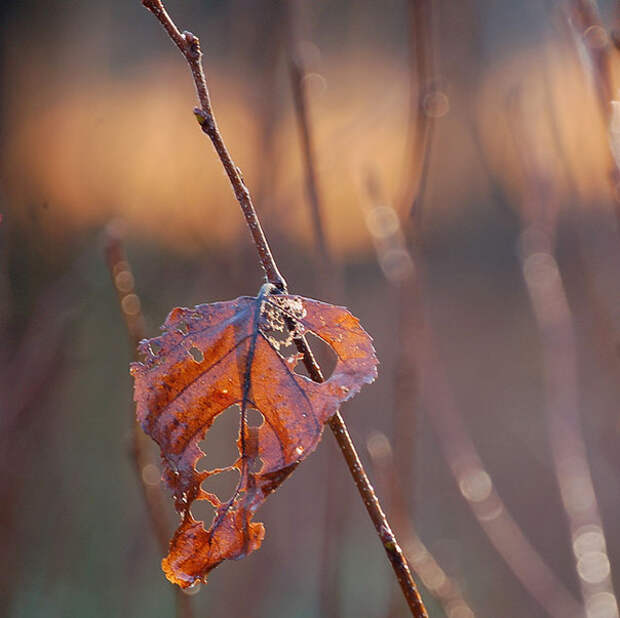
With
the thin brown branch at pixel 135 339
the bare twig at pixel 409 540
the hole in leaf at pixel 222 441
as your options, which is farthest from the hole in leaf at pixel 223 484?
the thin brown branch at pixel 135 339

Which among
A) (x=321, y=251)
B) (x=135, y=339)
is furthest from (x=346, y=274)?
(x=135, y=339)

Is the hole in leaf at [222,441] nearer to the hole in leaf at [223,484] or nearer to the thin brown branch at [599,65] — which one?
the hole in leaf at [223,484]

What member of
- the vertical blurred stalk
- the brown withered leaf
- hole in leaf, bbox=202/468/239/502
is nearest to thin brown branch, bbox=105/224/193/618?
the vertical blurred stalk

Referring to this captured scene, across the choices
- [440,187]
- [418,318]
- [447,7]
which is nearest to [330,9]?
[440,187]

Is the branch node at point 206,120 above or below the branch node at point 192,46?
below

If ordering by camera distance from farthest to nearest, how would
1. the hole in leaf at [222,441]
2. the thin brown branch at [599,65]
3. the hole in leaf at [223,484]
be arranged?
the hole in leaf at [222,441], the hole in leaf at [223,484], the thin brown branch at [599,65]

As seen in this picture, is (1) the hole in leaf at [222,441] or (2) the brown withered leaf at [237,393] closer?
(2) the brown withered leaf at [237,393]

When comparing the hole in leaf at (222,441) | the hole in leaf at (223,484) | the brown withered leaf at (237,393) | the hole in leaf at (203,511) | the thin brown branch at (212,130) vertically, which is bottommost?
the hole in leaf at (203,511)
